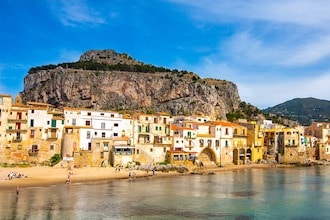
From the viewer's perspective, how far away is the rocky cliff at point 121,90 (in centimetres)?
12862

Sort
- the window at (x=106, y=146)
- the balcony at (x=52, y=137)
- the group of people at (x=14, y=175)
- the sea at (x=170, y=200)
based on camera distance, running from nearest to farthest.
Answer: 1. the sea at (x=170, y=200)
2. the group of people at (x=14, y=175)
3. the balcony at (x=52, y=137)
4. the window at (x=106, y=146)

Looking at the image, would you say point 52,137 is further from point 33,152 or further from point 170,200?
point 170,200

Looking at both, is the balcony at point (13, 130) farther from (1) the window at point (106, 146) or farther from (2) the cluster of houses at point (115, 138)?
(1) the window at point (106, 146)

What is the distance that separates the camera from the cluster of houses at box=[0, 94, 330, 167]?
60.4 metres

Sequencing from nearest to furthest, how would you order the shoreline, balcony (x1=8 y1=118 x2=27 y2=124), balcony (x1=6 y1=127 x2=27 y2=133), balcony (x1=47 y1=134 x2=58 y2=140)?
the shoreline
balcony (x1=6 y1=127 x2=27 y2=133)
balcony (x1=8 y1=118 x2=27 y2=124)
balcony (x1=47 y1=134 x2=58 y2=140)

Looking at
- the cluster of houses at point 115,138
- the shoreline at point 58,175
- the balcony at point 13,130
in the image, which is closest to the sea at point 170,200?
the shoreline at point 58,175

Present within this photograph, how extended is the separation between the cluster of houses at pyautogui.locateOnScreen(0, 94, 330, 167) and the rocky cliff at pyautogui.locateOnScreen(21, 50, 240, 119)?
4231 cm

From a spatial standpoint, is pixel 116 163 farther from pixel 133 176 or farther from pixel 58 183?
pixel 58 183

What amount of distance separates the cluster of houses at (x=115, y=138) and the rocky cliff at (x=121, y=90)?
42.3 m

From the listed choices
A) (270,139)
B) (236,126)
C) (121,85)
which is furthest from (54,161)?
(121,85)

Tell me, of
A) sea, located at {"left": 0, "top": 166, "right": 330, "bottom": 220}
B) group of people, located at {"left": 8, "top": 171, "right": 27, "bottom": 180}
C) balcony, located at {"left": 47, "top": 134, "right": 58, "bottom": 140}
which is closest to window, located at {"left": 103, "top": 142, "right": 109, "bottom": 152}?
balcony, located at {"left": 47, "top": 134, "right": 58, "bottom": 140}

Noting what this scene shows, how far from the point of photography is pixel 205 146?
78375 millimetres

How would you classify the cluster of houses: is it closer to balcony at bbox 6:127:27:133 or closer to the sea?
balcony at bbox 6:127:27:133

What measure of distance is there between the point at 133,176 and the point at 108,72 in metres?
83.0
